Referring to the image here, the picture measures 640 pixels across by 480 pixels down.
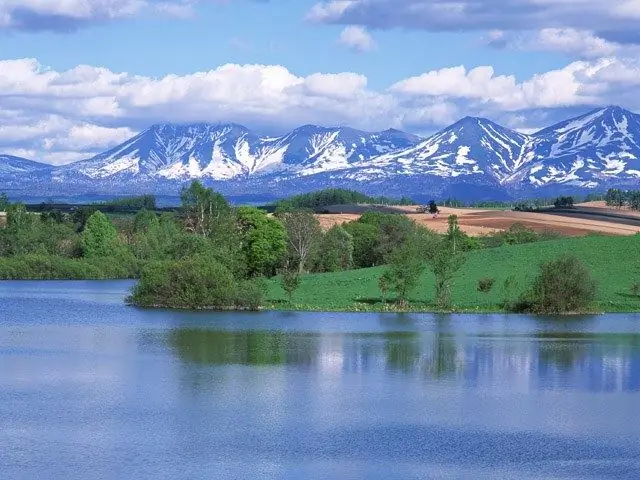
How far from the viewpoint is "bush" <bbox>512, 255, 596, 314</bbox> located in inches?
3620

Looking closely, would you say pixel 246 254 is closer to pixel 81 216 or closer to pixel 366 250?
pixel 366 250

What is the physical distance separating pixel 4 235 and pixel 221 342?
90.4 m

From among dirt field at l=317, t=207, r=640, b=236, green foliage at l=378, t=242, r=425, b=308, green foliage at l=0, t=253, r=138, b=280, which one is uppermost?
dirt field at l=317, t=207, r=640, b=236

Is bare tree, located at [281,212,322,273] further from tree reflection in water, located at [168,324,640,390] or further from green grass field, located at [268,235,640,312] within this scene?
tree reflection in water, located at [168,324,640,390]

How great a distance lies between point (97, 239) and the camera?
5994 inches

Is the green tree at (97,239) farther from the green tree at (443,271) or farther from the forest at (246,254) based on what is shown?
the green tree at (443,271)

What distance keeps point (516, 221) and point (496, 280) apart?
223 feet

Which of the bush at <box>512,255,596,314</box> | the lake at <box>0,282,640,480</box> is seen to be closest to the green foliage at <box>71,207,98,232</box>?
the lake at <box>0,282,640,480</box>

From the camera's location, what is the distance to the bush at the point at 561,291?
3620 inches

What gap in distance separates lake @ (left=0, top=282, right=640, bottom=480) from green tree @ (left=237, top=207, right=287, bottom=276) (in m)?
38.6

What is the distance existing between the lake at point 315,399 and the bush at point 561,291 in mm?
8936

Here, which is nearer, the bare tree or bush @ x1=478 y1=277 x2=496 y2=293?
bush @ x1=478 y1=277 x2=496 y2=293

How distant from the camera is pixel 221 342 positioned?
226 feet

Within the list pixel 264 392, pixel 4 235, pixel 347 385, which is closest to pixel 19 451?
pixel 264 392
